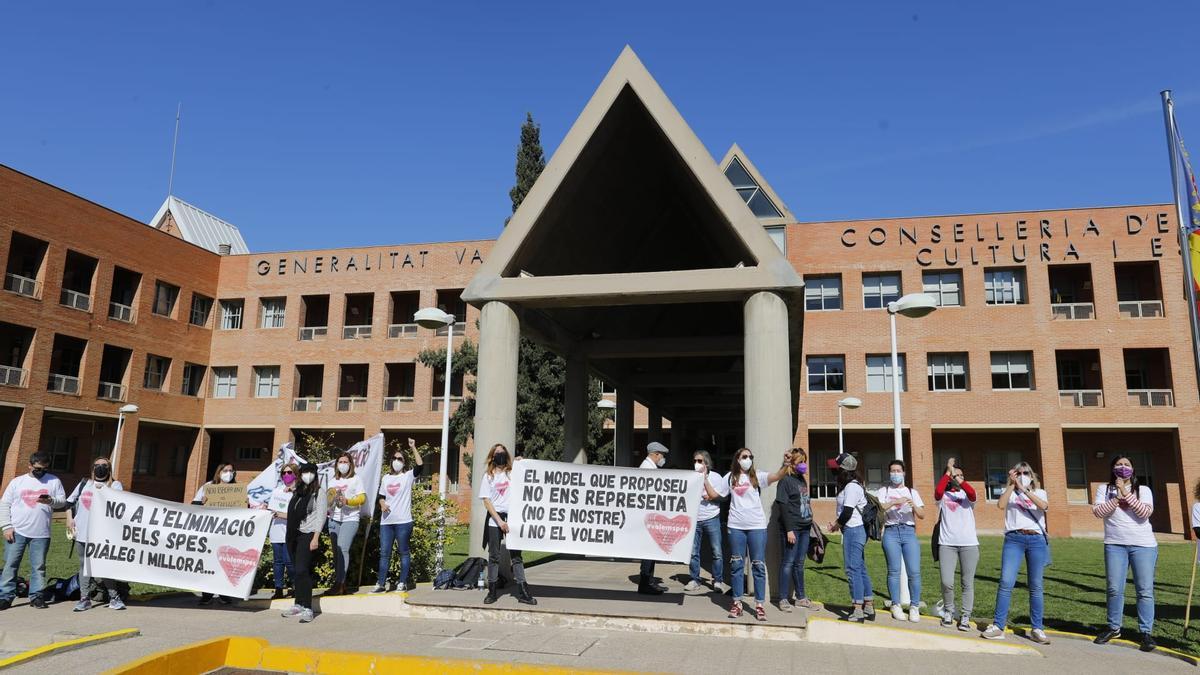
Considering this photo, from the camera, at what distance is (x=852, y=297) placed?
35.7 metres

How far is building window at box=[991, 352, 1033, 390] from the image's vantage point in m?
34.0

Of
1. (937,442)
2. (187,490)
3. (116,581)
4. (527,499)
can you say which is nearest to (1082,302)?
(937,442)

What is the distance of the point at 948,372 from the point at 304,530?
32.1 metres

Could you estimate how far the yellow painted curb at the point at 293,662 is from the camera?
6.40m

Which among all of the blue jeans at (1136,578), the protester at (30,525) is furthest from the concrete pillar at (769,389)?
the protester at (30,525)

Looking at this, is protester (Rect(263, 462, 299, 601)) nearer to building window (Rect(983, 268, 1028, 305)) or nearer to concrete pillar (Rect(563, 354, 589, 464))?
concrete pillar (Rect(563, 354, 589, 464))

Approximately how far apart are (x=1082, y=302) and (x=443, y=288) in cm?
3048

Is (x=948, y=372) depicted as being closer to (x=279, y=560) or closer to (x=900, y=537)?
(x=900, y=537)

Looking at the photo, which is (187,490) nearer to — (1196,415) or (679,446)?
(679,446)

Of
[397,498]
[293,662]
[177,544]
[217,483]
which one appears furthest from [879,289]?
[293,662]

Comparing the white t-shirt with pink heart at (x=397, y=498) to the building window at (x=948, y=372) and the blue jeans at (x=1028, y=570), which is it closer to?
the blue jeans at (x=1028, y=570)

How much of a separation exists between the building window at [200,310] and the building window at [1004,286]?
39.6 metres

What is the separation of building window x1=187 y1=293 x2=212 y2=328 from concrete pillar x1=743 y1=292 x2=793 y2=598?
1534 inches

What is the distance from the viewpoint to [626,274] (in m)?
10.5
